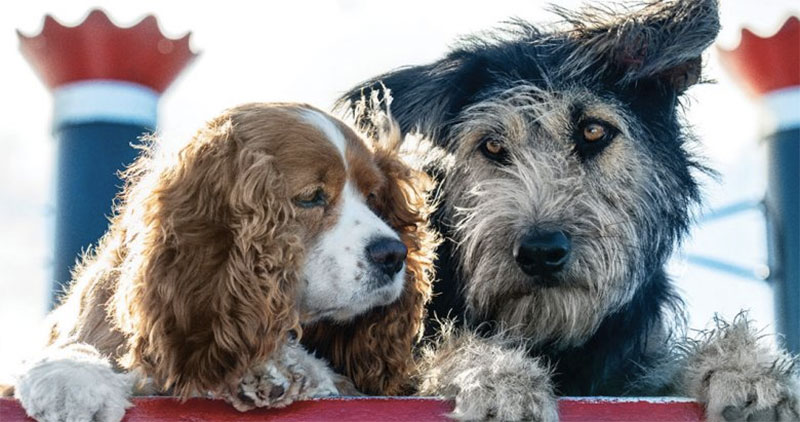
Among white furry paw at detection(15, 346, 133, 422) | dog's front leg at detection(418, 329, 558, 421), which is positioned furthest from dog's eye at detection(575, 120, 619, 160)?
white furry paw at detection(15, 346, 133, 422)

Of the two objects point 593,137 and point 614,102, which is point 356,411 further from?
point 614,102

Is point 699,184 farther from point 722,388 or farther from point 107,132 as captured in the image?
point 107,132

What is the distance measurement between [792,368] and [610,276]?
1.79 ft

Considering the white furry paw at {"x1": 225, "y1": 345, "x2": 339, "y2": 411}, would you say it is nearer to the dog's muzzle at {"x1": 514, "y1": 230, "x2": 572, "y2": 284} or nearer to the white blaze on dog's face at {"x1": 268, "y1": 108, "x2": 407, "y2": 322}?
the white blaze on dog's face at {"x1": 268, "y1": 108, "x2": 407, "y2": 322}

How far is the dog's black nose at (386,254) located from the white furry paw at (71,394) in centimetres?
73

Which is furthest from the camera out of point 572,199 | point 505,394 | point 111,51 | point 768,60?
point 768,60

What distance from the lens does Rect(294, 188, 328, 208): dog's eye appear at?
2994 mm

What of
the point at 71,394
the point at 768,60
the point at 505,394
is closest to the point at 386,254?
the point at 505,394

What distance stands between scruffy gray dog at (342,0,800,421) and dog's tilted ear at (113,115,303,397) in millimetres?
535

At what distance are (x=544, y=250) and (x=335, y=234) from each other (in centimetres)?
57

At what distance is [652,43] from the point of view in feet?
10.9

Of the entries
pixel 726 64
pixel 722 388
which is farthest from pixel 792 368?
pixel 726 64

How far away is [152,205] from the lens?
9.52 feet

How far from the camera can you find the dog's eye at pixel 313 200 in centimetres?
299
